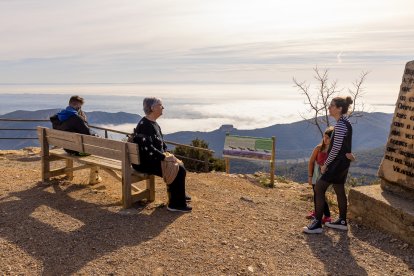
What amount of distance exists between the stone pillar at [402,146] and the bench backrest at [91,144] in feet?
12.3

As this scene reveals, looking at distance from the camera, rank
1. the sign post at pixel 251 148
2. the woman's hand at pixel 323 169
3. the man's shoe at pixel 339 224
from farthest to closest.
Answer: the sign post at pixel 251 148 → the man's shoe at pixel 339 224 → the woman's hand at pixel 323 169

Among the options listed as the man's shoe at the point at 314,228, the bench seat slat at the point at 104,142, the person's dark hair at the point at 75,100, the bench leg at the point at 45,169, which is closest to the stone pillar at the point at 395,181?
the man's shoe at the point at 314,228

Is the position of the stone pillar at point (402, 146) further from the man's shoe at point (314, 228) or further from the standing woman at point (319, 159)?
the man's shoe at point (314, 228)

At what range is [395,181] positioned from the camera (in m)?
5.63

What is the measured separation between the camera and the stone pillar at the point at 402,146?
17.8 feet

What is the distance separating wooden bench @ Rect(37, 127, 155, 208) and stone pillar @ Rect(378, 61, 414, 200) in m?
3.62

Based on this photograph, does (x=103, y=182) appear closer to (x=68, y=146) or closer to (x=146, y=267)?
(x=68, y=146)

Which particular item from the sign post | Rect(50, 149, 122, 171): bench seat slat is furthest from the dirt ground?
the sign post

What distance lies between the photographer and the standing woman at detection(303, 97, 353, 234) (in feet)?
16.3

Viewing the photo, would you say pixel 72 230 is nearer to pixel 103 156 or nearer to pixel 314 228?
pixel 103 156

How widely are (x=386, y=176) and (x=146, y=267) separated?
3.81m

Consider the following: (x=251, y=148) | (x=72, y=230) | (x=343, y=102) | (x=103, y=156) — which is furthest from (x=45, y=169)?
(x=343, y=102)

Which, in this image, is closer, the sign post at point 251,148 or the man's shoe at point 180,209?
the man's shoe at point 180,209

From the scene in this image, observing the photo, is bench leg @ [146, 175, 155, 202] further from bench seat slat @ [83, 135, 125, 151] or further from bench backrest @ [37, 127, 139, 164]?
bench seat slat @ [83, 135, 125, 151]
